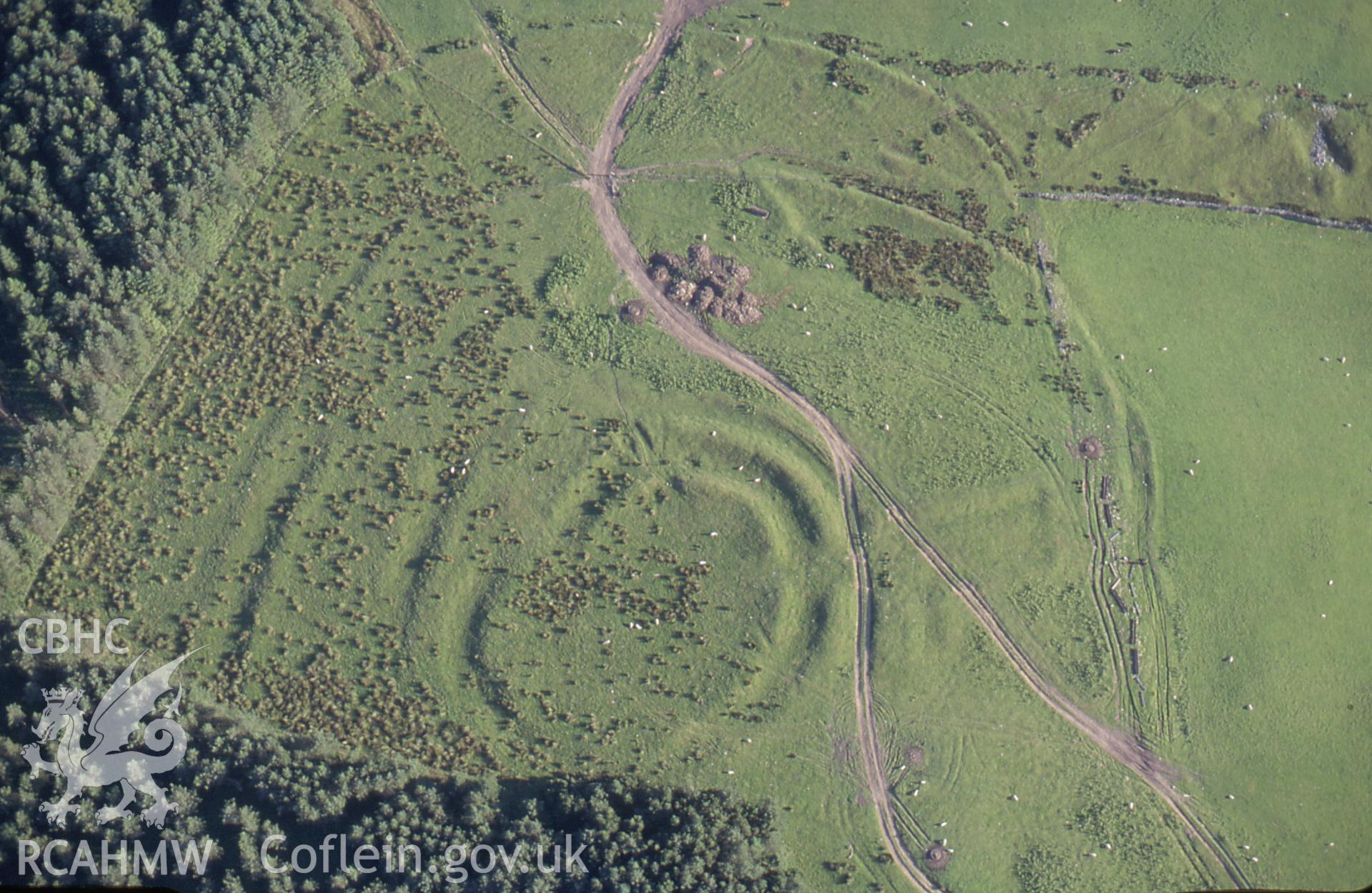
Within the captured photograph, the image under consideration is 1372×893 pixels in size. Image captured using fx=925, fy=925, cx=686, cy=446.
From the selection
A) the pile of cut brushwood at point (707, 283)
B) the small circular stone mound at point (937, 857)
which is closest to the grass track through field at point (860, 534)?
the small circular stone mound at point (937, 857)

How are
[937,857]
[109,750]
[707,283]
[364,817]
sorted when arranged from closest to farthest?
[364,817] → [109,750] → [937,857] → [707,283]

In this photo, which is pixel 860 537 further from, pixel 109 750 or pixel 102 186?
pixel 102 186

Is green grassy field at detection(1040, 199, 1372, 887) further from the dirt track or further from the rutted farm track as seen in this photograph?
the rutted farm track

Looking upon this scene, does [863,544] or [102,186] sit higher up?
[102,186]

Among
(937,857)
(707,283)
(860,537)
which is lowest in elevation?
(937,857)

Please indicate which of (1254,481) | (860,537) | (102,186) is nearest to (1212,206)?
(1254,481)

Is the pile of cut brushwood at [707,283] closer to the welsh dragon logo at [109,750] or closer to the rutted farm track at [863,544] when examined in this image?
→ the rutted farm track at [863,544]

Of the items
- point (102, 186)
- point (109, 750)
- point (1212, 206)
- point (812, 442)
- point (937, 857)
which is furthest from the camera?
point (1212, 206)
